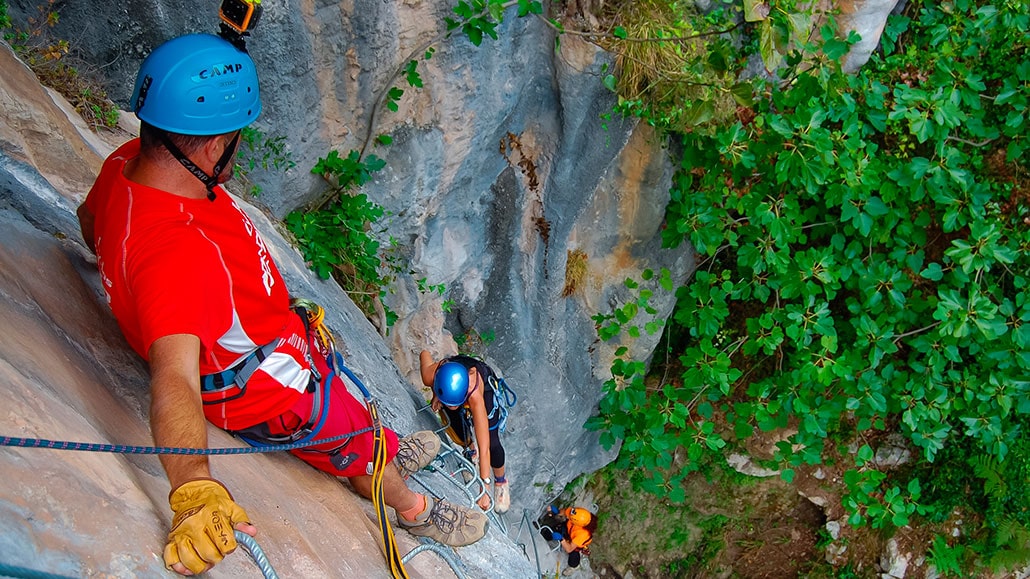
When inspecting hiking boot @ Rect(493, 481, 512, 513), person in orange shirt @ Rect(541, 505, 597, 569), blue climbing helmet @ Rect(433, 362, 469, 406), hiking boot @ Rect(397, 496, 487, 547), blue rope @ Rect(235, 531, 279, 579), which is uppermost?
blue rope @ Rect(235, 531, 279, 579)

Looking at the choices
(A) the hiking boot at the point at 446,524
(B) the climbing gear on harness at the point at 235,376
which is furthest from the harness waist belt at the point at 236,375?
(A) the hiking boot at the point at 446,524

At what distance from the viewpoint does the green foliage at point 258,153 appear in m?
3.72

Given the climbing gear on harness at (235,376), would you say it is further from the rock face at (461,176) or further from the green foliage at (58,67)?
the green foliage at (58,67)

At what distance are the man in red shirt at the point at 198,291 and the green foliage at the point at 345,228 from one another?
74.1 inches

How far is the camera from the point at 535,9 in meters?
3.75

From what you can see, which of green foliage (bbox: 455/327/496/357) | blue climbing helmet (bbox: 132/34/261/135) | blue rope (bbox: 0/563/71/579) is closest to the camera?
blue rope (bbox: 0/563/71/579)

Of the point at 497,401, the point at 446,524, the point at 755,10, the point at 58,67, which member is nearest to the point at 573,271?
the point at 497,401

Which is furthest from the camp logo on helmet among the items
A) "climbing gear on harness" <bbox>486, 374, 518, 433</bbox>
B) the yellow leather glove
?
"climbing gear on harness" <bbox>486, 374, 518, 433</bbox>

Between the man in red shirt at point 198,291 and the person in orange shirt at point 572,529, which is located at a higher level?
the man in red shirt at point 198,291

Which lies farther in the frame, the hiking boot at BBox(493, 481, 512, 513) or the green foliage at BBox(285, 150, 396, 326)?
the hiking boot at BBox(493, 481, 512, 513)

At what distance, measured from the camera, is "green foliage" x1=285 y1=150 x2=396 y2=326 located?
4.02 m

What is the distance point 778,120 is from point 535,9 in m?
1.88

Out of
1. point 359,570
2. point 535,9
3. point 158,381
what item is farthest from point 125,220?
point 535,9

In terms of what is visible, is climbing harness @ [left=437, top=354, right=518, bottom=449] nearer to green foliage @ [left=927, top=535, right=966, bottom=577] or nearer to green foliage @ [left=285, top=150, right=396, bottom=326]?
green foliage @ [left=285, top=150, right=396, bottom=326]
